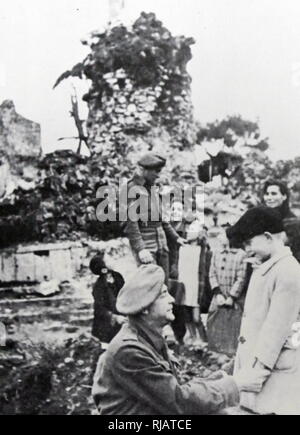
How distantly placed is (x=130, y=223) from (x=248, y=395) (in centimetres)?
153

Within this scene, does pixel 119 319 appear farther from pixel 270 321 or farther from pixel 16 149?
pixel 16 149

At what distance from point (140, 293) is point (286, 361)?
1.28 metres

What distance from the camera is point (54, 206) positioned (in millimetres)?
4785

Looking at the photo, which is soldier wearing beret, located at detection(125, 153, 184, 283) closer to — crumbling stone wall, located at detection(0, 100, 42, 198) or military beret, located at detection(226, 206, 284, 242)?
military beret, located at detection(226, 206, 284, 242)

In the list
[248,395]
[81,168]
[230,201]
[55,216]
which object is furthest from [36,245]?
[248,395]

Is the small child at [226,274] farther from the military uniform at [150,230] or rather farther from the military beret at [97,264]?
the military beret at [97,264]

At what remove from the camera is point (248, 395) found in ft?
13.3

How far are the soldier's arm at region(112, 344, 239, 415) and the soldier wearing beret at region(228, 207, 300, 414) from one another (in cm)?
50

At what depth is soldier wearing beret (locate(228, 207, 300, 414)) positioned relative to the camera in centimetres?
400

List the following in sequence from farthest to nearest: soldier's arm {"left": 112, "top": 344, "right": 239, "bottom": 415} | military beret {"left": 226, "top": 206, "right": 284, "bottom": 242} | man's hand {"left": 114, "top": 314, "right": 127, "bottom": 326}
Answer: man's hand {"left": 114, "top": 314, "right": 127, "bottom": 326} < military beret {"left": 226, "top": 206, "right": 284, "bottom": 242} < soldier's arm {"left": 112, "top": 344, "right": 239, "bottom": 415}

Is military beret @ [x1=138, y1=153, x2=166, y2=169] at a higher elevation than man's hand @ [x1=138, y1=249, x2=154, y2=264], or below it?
higher

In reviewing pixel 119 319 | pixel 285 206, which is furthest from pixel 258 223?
pixel 119 319

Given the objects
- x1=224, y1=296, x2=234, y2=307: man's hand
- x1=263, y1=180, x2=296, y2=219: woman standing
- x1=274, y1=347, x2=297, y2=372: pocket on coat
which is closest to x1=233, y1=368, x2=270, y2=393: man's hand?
x1=274, y1=347, x2=297, y2=372: pocket on coat
